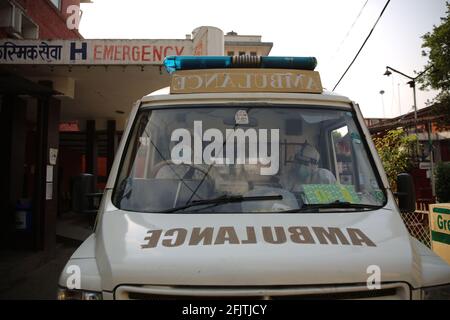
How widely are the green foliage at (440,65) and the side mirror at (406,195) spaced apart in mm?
27142

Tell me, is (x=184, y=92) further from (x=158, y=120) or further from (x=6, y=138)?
(x=6, y=138)

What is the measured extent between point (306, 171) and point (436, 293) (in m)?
1.10

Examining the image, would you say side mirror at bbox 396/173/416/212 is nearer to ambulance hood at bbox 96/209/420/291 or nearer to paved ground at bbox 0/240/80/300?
ambulance hood at bbox 96/209/420/291

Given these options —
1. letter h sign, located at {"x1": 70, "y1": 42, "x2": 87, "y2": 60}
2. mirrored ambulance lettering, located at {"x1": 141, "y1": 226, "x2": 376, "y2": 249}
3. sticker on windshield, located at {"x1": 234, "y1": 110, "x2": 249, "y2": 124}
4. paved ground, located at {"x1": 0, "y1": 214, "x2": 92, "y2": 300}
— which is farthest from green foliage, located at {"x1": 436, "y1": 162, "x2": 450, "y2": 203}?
mirrored ambulance lettering, located at {"x1": 141, "y1": 226, "x2": 376, "y2": 249}

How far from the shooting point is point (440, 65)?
26.5 metres

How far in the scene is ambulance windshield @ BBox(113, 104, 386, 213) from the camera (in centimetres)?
246

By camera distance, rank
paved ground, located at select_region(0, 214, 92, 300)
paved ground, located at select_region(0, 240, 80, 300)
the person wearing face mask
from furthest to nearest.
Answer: paved ground, located at select_region(0, 214, 92, 300) → paved ground, located at select_region(0, 240, 80, 300) → the person wearing face mask

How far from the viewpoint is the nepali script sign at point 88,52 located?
299 inches

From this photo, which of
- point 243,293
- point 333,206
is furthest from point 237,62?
point 243,293

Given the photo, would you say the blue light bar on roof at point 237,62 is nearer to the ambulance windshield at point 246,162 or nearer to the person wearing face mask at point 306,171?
the ambulance windshield at point 246,162

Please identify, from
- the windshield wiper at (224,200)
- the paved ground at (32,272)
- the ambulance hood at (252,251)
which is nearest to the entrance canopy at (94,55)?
the paved ground at (32,272)

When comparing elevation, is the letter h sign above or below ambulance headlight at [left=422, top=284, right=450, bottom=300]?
above

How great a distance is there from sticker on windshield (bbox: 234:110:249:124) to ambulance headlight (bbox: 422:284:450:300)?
1.56m

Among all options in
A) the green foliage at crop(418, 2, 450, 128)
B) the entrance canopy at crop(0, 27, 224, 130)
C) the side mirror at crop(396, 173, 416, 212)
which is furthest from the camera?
the green foliage at crop(418, 2, 450, 128)
